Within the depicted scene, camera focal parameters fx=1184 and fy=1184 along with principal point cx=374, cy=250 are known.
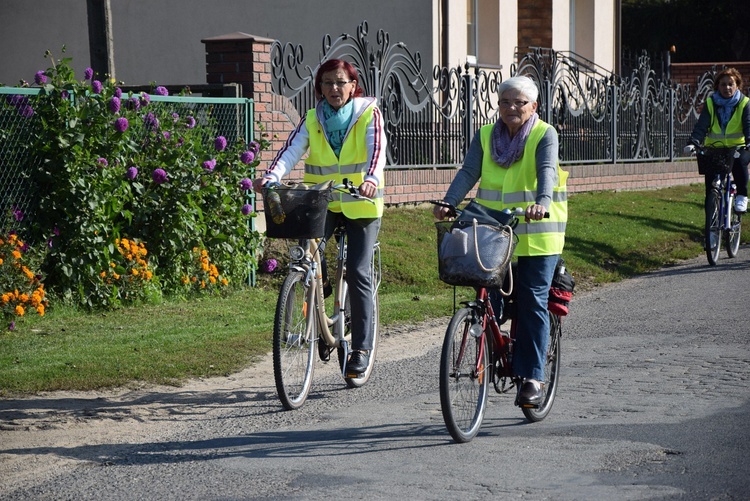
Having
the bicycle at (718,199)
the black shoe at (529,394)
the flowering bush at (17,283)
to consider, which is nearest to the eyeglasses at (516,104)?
the black shoe at (529,394)

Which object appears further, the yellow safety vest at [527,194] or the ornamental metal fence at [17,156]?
the ornamental metal fence at [17,156]

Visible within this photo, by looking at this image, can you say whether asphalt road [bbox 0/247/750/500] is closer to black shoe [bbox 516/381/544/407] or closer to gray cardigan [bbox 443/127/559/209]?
black shoe [bbox 516/381/544/407]

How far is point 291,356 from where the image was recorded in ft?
21.2

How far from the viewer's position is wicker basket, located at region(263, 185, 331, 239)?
20.5 feet

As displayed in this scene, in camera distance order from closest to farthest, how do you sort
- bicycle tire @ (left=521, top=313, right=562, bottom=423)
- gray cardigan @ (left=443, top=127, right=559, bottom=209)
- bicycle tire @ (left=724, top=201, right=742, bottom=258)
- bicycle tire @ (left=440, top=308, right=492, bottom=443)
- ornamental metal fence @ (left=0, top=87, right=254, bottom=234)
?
bicycle tire @ (left=440, top=308, right=492, bottom=443) → gray cardigan @ (left=443, top=127, right=559, bottom=209) → bicycle tire @ (left=521, top=313, right=562, bottom=423) → ornamental metal fence @ (left=0, top=87, right=254, bottom=234) → bicycle tire @ (left=724, top=201, right=742, bottom=258)

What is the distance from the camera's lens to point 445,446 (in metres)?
5.57

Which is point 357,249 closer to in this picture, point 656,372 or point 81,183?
point 656,372

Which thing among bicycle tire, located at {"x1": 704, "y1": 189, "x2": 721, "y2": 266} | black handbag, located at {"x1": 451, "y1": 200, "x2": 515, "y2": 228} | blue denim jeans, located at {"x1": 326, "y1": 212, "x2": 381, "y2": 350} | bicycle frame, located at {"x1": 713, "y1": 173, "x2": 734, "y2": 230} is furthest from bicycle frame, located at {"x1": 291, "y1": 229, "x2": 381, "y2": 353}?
bicycle frame, located at {"x1": 713, "y1": 173, "x2": 734, "y2": 230}

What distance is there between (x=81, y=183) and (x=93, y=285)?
2.81 feet

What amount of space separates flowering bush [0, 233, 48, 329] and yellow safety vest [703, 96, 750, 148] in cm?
765

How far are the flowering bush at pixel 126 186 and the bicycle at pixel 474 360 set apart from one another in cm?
464

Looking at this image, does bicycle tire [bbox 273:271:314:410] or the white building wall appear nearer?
bicycle tire [bbox 273:271:314:410]

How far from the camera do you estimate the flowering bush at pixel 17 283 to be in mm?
8930

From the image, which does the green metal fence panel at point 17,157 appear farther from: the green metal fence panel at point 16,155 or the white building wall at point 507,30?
the white building wall at point 507,30
